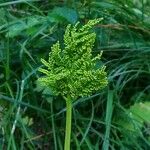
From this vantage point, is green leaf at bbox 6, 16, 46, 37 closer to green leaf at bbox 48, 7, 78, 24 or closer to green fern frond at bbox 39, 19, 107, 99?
green leaf at bbox 48, 7, 78, 24

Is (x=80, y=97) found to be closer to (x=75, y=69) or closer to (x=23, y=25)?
(x=23, y=25)

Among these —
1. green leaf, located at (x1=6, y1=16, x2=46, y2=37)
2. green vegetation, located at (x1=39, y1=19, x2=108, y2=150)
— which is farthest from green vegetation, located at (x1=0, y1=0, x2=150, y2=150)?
green vegetation, located at (x1=39, y1=19, x2=108, y2=150)

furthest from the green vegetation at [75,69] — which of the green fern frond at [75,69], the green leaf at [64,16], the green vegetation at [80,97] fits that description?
the green leaf at [64,16]

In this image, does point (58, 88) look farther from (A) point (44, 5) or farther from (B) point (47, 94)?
(A) point (44, 5)

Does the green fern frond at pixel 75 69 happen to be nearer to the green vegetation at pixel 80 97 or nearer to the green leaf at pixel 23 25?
the green vegetation at pixel 80 97

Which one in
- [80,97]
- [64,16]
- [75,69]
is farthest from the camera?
[64,16]

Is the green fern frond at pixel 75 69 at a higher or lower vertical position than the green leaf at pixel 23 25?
higher

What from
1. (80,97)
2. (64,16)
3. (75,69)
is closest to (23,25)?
(64,16)

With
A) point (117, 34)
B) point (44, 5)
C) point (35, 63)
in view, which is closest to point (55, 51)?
point (35, 63)

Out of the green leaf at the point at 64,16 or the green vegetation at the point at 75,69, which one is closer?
the green vegetation at the point at 75,69
